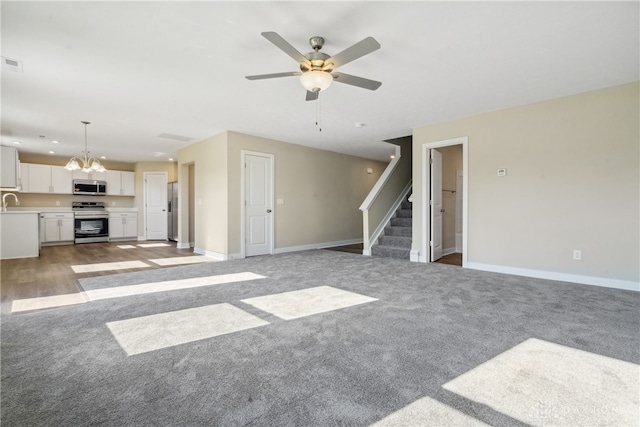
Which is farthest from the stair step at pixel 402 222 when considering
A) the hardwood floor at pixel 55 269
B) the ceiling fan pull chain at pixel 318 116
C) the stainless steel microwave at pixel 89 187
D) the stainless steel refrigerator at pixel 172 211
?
the stainless steel microwave at pixel 89 187

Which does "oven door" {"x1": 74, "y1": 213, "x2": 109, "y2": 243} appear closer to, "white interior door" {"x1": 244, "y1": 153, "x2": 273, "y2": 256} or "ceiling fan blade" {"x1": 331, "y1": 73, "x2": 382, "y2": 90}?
"white interior door" {"x1": 244, "y1": 153, "x2": 273, "y2": 256}

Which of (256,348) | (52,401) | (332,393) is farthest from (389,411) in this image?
(52,401)

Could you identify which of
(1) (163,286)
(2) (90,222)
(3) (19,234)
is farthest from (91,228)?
(1) (163,286)

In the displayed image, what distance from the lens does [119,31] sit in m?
2.55

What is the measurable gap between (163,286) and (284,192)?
3512mm

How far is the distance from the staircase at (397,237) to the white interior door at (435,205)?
0.51 m

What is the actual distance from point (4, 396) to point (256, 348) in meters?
1.34

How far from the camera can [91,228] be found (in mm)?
8648

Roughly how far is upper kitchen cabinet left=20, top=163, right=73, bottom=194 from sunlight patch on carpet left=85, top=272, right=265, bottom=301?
6.72 m

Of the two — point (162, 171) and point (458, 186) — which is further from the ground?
point (162, 171)

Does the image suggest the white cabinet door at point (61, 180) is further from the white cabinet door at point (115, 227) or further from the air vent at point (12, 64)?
the air vent at point (12, 64)

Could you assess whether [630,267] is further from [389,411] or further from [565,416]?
[389,411]

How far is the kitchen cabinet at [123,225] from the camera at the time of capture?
902 centimetres

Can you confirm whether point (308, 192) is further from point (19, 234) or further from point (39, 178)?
point (39, 178)
